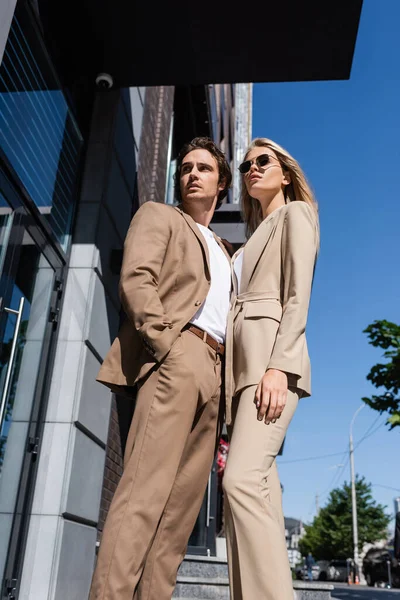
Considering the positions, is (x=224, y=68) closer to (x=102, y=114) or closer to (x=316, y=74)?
(x=316, y=74)

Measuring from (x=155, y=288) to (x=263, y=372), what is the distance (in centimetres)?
56

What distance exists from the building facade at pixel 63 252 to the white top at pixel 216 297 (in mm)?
1598

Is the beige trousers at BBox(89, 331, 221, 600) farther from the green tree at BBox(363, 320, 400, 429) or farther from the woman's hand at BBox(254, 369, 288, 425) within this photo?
the green tree at BBox(363, 320, 400, 429)

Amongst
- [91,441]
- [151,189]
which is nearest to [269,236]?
[91,441]

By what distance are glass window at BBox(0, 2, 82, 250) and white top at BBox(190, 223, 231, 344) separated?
174 centimetres

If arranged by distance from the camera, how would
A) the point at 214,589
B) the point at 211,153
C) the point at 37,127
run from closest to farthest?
1. the point at 211,153
2. the point at 37,127
3. the point at 214,589

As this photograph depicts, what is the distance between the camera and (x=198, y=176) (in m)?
2.95

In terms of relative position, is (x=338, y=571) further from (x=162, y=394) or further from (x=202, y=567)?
(x=162, y=394)

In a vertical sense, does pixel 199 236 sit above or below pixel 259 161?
below

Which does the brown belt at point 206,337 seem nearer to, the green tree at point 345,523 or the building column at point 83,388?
the building column at point 83,388

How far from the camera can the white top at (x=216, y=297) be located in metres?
2.53

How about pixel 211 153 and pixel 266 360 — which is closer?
pixel 266 360

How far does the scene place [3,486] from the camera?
383 centimetres

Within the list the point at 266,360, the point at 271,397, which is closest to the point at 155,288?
the point at 266,360
